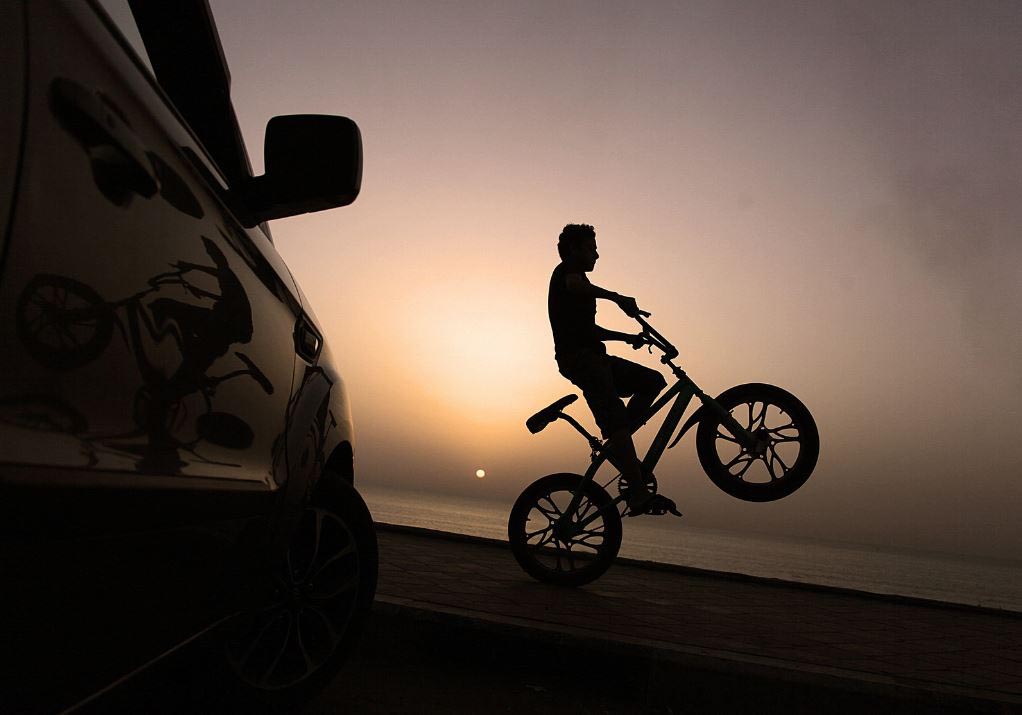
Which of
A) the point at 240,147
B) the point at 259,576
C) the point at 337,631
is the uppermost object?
the point at 240,147

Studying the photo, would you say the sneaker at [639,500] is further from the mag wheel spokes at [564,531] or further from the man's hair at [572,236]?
the man's hair at [572,236]

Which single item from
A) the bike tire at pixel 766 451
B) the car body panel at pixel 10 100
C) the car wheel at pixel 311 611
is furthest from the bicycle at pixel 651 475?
the car body panel at pixel 10 100

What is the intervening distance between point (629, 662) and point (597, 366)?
95.0 inches

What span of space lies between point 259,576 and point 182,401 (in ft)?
2.25

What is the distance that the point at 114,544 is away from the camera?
0.94 metres

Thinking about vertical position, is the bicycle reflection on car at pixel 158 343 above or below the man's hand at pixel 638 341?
below

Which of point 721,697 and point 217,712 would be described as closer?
point 217,712

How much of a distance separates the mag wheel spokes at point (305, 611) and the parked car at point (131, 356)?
59 centimetres

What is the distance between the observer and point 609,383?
5172 mm

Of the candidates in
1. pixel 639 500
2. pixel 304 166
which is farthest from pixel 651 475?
pixel 304 166

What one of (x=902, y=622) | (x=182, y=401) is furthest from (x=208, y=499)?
(x=902, y=622)

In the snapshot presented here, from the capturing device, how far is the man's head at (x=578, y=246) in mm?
5359

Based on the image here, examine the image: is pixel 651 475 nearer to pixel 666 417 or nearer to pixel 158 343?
pixel 666 417

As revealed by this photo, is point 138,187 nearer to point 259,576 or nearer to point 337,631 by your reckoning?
point 259,576
